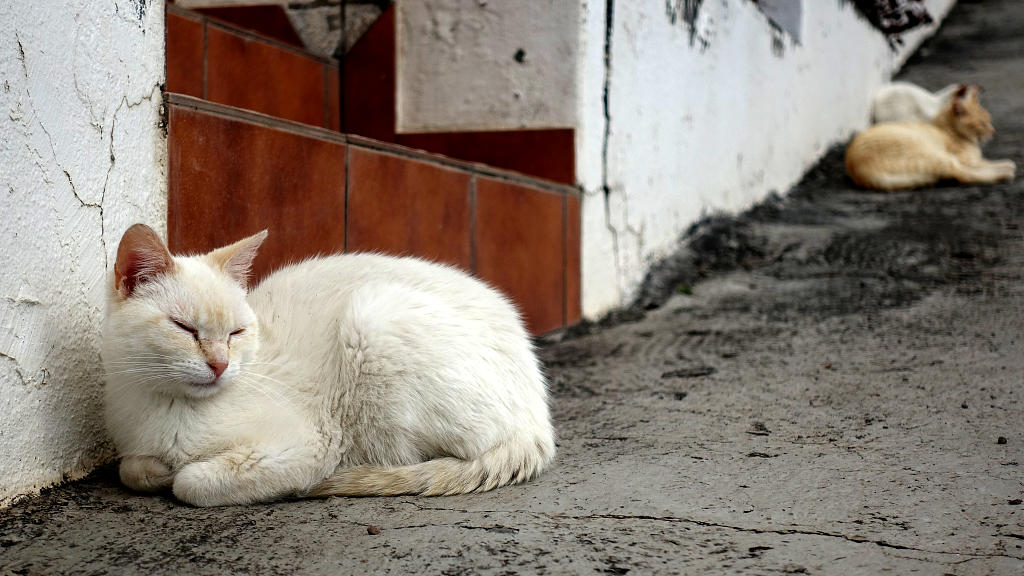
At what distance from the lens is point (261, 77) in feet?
11.4

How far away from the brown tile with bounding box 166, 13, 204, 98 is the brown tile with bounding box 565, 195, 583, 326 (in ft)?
5.35

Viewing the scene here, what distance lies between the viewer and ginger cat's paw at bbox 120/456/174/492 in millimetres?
1803

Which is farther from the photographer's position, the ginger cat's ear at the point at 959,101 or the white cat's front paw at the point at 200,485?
the ginger cat's ear at the point at 959,101

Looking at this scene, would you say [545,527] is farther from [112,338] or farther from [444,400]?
[112,338]

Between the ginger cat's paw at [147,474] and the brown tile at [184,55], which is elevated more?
the brown tile at [184,55]

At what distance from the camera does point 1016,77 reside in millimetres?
8742

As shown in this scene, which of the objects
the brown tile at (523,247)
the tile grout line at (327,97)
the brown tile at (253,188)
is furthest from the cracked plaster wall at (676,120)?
the brown tile at (253,188)

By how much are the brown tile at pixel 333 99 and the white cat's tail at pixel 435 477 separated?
2384 millimetres

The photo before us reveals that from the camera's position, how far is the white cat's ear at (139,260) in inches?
66.7

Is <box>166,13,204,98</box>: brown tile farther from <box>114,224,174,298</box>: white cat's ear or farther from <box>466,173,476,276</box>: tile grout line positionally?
<box>114,224,174,298</box>: white cat's ear

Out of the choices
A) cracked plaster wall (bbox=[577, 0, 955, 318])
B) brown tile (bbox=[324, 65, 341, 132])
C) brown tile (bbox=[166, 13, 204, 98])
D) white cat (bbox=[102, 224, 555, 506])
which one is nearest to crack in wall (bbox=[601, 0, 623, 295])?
cracked plaster wall (bbox=[577, 0, 955, 318])

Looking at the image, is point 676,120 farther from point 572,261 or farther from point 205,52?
point 205,52

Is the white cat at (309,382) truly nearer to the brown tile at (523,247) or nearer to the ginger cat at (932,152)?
the brown tile at (523,247)

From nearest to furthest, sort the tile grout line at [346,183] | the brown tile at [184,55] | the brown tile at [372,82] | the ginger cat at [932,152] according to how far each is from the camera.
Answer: the tile grout line at [346,183]
the brown tile at [184,55]
the brown tile at [372,82]
the ginger cat at [932,152]
